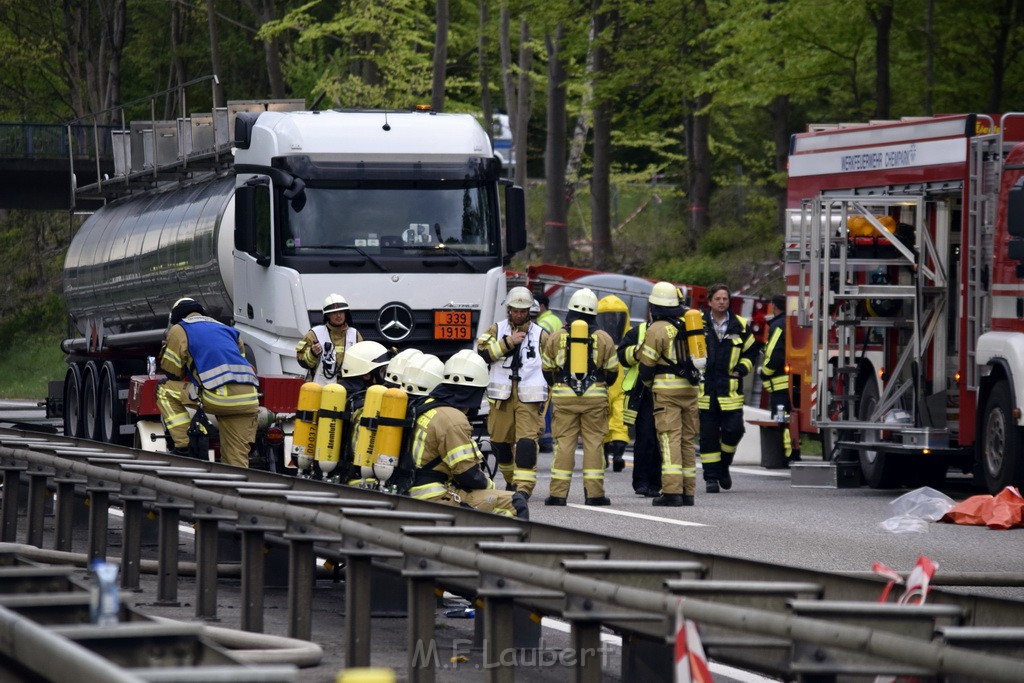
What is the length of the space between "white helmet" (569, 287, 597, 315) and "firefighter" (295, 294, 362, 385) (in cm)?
184

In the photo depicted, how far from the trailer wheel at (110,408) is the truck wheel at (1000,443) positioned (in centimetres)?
Answer: 979

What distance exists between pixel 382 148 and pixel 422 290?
142 centimetres

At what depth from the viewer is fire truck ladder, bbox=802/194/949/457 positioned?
53.9 feet

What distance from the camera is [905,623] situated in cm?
512

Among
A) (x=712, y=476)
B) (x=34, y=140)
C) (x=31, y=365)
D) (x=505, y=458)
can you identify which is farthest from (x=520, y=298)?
(x=34, y=140)

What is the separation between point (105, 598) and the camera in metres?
4.82

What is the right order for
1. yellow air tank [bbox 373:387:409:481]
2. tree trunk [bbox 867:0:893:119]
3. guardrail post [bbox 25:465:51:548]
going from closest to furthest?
yellow air tank [bbox 373:387:409:481] → guardrail post [bbox 25:465:51:548] → tree trunk [bbox 867:0:893:119]

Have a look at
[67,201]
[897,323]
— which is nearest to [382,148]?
[897,323]

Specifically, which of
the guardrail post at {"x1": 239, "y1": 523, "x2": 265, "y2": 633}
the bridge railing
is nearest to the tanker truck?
the guardrail post at {"x1": 239, "y1": 523, "x2": 265, "y2": 633}

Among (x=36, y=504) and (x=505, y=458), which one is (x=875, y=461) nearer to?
(x=505, y=458)

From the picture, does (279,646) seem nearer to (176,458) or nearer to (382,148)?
(176,458)

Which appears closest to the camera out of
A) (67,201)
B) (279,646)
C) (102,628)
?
(102,628)

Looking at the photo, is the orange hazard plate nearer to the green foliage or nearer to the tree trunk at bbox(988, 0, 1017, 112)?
the tree trunk at bbox(988, 0, 1017, 112)

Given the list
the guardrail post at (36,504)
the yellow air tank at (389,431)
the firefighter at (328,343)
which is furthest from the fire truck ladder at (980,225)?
the guardrail post at (36,504)
